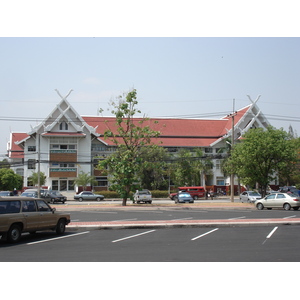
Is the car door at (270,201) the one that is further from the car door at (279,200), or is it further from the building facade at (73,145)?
the building facade at (73,145)

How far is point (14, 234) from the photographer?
1448 cm

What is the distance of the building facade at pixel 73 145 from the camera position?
220 ft

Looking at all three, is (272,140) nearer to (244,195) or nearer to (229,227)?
(244,195)

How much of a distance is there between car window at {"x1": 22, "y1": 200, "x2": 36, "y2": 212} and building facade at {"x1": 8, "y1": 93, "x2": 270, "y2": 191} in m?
48.2

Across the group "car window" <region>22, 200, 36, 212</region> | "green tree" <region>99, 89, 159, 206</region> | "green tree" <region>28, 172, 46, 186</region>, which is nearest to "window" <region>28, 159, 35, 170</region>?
"green tree" <region>28, 172, 46, 186</region>

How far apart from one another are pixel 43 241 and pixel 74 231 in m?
2.92

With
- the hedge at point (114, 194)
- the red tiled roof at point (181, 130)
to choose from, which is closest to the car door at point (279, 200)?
the hedge at point (114, 194)

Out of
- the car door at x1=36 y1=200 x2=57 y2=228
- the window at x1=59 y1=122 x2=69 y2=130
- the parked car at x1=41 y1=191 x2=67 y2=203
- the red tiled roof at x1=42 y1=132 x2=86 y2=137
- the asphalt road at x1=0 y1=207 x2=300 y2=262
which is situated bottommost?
the asphalt road at x1=0 y1=207 x2=300 y2=262

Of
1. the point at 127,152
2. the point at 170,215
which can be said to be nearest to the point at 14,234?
the point at 170,215

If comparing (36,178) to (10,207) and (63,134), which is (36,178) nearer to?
(63,134)

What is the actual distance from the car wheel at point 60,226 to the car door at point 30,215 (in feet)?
4.16

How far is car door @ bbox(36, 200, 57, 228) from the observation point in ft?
52.2

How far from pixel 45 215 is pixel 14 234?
5.84 ft

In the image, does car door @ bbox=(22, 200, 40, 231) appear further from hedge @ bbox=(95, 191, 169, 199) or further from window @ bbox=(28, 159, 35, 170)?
window @ bbox=(28, 159, 35, 170)
